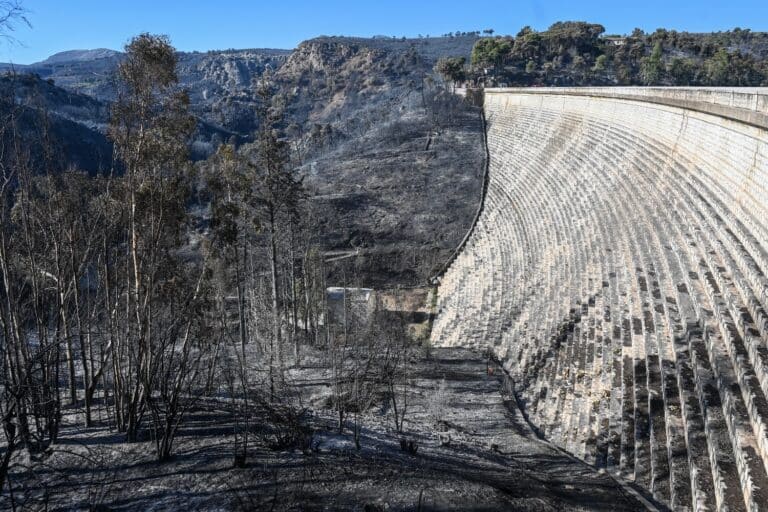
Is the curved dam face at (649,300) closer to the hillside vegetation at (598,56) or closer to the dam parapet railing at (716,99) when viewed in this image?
the dam parapet railing at (716,99)

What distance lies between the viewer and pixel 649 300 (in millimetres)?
9344

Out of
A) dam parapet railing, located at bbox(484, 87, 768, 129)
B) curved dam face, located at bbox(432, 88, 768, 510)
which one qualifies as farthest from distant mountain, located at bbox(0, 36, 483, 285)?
dam parapet railing, located at bbox(484, 87, 768, 129)

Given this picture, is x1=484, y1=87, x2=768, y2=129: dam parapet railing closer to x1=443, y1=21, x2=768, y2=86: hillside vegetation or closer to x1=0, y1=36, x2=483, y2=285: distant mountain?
x1=0, y1=36, x2=483, y2=285: distant mountain

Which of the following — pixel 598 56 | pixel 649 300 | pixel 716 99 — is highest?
pixel 598 56

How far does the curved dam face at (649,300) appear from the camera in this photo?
561 centimetres

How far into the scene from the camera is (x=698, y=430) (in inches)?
227

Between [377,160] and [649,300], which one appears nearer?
[649,300]

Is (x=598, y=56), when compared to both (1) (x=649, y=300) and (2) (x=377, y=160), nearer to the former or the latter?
(2) (x=377, y=160)

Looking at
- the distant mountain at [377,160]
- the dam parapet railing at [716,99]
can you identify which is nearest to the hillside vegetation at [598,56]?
the distant mountain at [377,160]

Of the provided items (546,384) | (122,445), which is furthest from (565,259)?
(122,445)

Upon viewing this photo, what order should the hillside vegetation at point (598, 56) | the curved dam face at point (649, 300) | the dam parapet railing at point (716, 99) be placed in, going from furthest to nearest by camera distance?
the hillside vegetation at point (598, 56), the dam parapet railing at point (716, 99), the curved dam face at point (649, 300)

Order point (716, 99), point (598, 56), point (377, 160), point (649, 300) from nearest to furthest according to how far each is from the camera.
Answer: point (649, 300) → point (716, 99) → point (377, 160) → point (598, 56)

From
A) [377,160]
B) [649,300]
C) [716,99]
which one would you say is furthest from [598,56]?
[649,300]

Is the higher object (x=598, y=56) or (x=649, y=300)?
(x=598, y=56)
